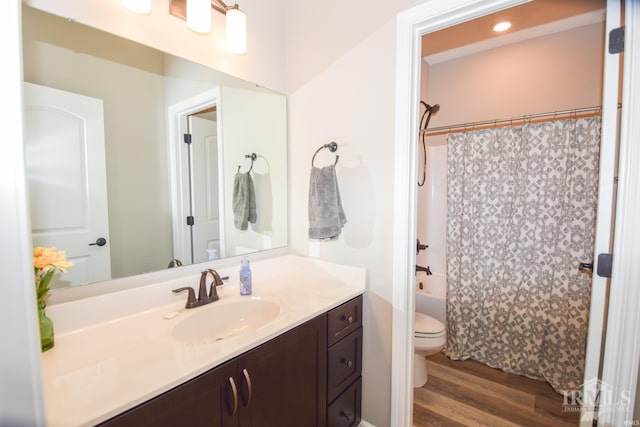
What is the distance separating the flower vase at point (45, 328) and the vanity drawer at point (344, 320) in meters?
0.97

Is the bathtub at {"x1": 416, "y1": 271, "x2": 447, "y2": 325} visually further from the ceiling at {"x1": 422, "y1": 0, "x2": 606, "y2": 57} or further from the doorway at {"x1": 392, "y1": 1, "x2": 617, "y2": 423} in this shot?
the ceiling at {"x1": 422, "y1": 0, "x2": 606, "y2": 57}

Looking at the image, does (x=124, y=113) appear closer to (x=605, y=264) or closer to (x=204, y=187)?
(x=204, y=187)

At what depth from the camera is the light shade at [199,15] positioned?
1221 mm

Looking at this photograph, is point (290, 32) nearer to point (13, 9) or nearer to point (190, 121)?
point (190, 121)

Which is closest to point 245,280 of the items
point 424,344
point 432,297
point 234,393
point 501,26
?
point 234,393

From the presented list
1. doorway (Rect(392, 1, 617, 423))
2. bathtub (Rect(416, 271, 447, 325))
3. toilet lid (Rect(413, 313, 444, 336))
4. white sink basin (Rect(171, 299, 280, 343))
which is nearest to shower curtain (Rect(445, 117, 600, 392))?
bathtub (Rect(416, 271, 447, 325))

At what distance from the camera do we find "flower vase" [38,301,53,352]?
86cm

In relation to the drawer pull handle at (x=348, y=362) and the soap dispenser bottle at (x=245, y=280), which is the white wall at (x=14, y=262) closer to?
the soap dispenser bottle at (x=245, y=280)

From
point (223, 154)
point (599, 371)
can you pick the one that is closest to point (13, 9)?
point (223, 154)

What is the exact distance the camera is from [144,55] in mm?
1192

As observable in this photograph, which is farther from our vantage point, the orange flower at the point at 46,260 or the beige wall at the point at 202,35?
the beige wall at the point at 202,35

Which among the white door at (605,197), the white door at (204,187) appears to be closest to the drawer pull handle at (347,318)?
the white door at (204,187)

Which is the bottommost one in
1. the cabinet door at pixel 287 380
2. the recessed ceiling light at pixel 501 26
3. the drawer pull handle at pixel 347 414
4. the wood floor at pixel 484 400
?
the wood floor at pixel 484 400

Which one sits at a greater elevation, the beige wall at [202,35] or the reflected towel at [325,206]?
the beige wall at [202,35]
